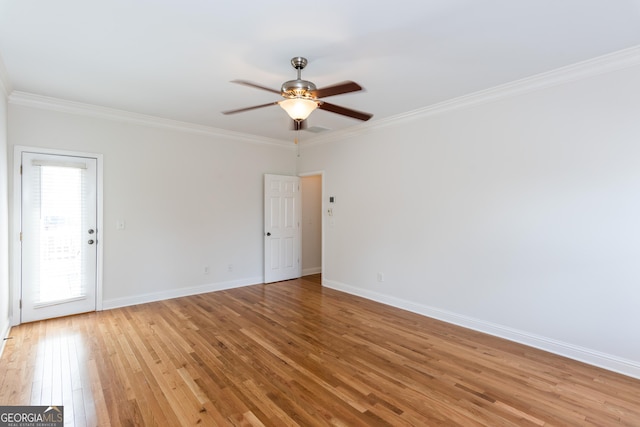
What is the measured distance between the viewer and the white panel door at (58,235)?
3.91 meters

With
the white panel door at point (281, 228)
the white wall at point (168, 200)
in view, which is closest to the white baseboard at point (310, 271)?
the white panel door at point (281, 228)

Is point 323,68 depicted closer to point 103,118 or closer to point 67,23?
point 67,23

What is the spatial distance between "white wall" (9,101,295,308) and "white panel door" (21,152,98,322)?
0.62ft

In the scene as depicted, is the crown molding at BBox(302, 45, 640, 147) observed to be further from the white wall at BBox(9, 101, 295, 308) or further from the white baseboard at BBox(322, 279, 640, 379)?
the white wall at BBox(9, 101, 295, 308)

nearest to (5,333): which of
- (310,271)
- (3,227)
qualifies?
(3,227)

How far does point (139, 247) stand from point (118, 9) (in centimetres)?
347

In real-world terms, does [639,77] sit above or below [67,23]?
below

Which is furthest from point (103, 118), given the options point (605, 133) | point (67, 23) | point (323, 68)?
point (605, 133)

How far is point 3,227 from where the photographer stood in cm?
339

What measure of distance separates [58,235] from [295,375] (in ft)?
12.0

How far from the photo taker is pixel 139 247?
4723 millimetres

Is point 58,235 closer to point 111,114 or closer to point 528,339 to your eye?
point 111,114

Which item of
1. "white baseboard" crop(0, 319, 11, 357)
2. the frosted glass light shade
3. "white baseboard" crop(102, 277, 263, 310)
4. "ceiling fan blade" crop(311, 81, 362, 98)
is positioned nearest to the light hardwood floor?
"white baseboard" crop(0, 319, 11, 357)

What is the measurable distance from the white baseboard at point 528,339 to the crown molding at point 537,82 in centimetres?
263
